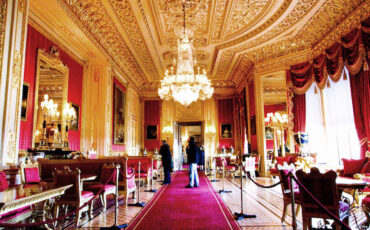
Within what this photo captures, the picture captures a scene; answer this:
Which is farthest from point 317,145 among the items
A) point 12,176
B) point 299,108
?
point 12,176

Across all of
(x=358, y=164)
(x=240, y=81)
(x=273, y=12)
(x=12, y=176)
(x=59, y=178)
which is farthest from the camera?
(x=240, y=81)

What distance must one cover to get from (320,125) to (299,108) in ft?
2.70

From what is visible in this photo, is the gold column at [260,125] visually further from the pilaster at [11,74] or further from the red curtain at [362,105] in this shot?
the pilaster at [11,74]

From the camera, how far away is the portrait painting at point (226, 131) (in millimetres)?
12750

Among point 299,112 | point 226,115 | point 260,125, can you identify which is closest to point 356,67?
point 299,112

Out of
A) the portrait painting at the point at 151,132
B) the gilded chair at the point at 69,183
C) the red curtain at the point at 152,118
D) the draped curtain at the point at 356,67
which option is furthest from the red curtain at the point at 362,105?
the portrait painting at the point at 151,132

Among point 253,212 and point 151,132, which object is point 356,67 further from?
point 151,132

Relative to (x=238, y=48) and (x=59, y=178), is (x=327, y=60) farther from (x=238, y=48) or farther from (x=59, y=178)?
(x=59, y=178)

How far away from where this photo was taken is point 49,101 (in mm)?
5820

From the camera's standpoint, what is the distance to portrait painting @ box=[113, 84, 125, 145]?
9.08 m

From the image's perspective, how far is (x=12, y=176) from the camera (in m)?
3.97

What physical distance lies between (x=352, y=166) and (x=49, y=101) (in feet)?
24.0

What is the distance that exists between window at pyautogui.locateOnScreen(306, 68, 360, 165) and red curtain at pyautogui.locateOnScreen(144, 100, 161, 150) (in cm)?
763

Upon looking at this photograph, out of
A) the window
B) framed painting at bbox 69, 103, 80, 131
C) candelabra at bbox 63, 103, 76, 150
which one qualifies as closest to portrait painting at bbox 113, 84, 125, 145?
framed painting at bbox 69, 103, 80, 131
